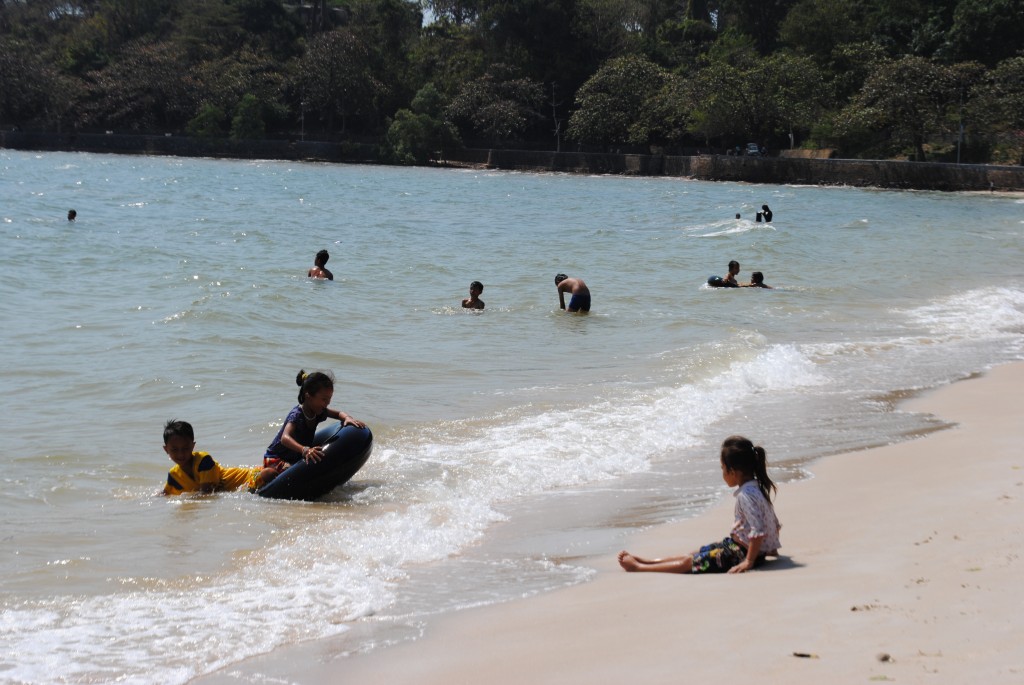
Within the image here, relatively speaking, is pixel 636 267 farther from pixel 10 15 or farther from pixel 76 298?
pixel 10 15

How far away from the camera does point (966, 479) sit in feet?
22.8

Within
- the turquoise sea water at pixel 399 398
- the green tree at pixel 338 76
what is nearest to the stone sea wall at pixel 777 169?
the green tree at pixel 338 76

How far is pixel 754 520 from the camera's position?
17.8 ft

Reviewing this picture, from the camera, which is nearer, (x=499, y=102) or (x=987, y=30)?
(x=987, y=30)

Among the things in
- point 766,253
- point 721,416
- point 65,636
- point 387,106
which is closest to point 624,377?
point 721,416

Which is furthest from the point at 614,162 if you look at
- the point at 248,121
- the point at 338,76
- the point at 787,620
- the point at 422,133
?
the point at 787,620

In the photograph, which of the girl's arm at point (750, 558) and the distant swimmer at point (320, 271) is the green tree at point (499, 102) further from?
the girl's arm at point (750, 558)

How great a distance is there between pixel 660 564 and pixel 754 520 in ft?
1.66

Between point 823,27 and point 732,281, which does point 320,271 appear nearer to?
point 732,281

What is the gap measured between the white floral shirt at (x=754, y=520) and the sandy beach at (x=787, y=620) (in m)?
0.12

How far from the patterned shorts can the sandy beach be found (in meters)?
0.15

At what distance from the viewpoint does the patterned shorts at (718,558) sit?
5.46 metres

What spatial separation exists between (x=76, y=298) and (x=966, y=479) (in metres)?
13.9

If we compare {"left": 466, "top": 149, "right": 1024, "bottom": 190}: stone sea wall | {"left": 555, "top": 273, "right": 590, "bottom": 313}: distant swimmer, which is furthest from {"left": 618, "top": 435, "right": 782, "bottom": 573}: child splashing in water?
{"left": 466, "top": 149, "right": 1024, "bottom": 190}: stone sea wall
